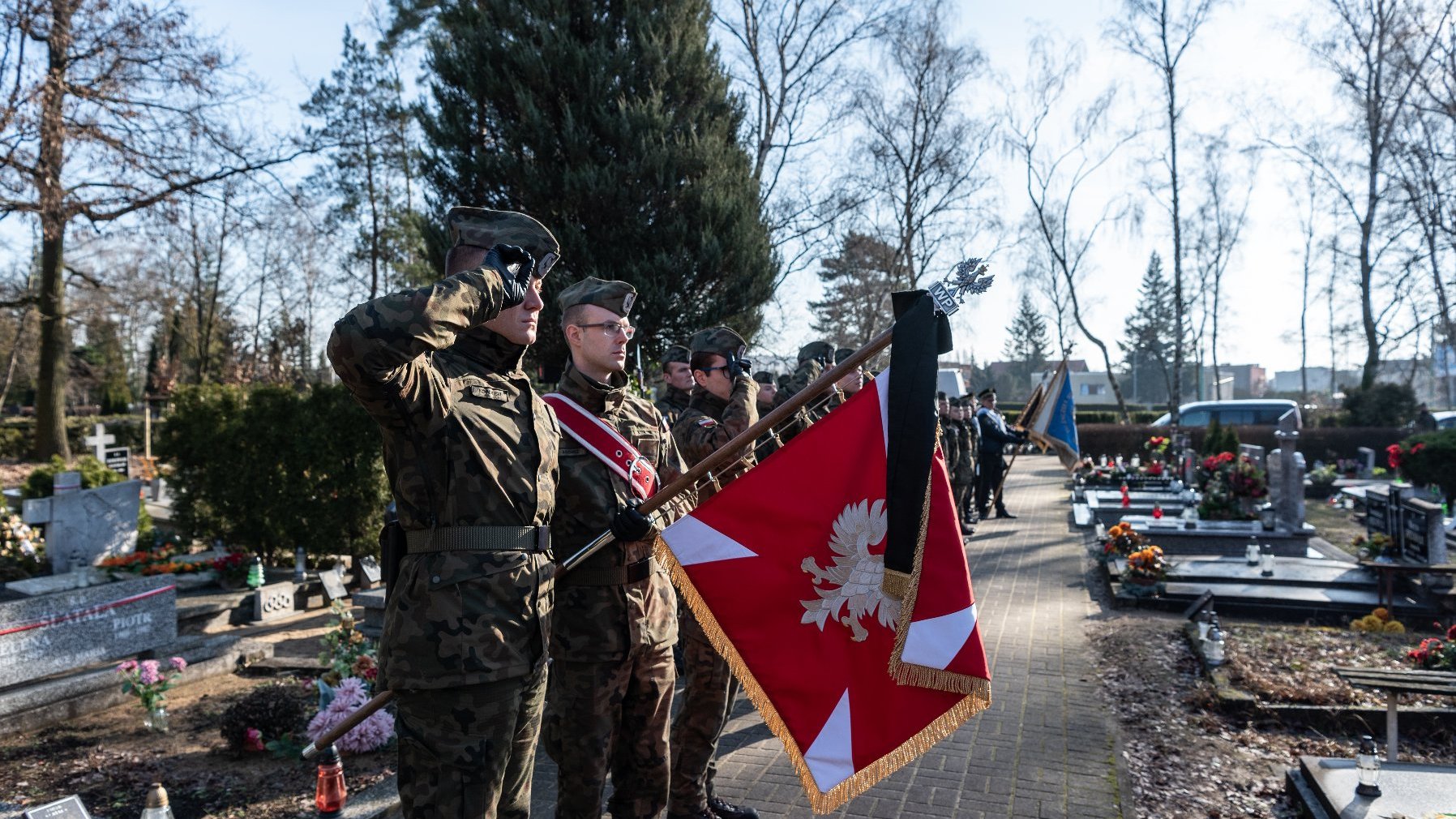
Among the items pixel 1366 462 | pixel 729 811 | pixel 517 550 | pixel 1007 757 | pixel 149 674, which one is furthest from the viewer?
pixel 1366 462

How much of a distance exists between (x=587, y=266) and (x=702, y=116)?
297 centimetres

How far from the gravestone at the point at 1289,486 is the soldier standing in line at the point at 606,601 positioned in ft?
41.7

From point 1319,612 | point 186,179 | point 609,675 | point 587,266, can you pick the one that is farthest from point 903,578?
point 186,179

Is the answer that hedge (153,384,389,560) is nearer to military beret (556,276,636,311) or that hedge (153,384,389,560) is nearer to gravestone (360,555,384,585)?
gravestone (360,555,384,585)

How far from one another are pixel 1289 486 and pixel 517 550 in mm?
14009

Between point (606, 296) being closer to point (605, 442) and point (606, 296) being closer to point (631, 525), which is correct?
point (605, 442)

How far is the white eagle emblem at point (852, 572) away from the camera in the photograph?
309 cm

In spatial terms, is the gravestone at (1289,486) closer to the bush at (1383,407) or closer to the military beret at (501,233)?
the military beret at (501,233)

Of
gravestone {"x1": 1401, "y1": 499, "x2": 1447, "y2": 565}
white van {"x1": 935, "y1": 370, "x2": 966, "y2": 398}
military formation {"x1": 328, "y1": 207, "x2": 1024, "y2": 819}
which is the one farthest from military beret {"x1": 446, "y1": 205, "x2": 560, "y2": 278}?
white van {"x1": 935, "y1": 370, "x2": 966, "y2": 398}

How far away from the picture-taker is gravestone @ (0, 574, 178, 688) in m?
5.99

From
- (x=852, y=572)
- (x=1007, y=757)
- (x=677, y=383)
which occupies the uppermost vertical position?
(x=677, y=383)

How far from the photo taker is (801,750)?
306cm

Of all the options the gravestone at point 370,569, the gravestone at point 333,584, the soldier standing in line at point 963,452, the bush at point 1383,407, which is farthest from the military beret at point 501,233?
the bush at point 1383,407

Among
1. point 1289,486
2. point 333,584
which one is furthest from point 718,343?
point 1289,486
